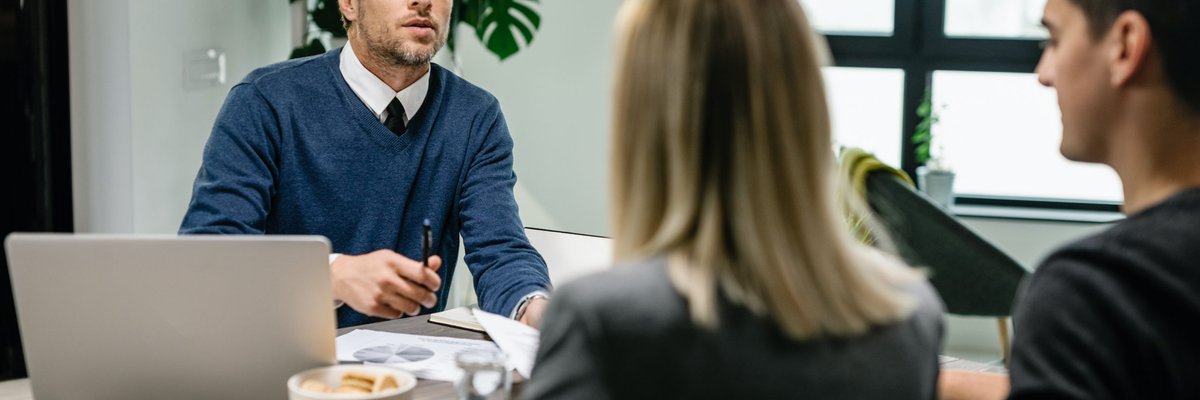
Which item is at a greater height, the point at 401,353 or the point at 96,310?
the point at 96,310

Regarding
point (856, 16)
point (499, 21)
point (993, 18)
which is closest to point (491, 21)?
point (499, 21)

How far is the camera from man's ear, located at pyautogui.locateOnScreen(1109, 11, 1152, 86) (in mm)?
970

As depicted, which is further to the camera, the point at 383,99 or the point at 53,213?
the point at 53,213

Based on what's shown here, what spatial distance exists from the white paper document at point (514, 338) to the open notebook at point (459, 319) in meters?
0.06

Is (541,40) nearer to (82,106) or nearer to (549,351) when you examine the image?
(82,106)

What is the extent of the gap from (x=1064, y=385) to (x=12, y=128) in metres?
3.00

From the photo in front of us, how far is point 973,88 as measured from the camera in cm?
425

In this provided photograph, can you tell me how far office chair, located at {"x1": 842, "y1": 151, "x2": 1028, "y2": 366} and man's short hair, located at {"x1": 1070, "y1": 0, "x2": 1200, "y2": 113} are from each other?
0.67m

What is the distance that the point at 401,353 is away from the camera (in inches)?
61.6

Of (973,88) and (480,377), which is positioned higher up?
(973,88)

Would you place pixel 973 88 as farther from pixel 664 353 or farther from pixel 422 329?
pixel 664 353

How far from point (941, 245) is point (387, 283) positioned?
0.78 meters

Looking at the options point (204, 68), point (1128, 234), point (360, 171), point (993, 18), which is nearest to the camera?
point (1128, 234)

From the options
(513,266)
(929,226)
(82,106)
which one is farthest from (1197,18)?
(82,106)
